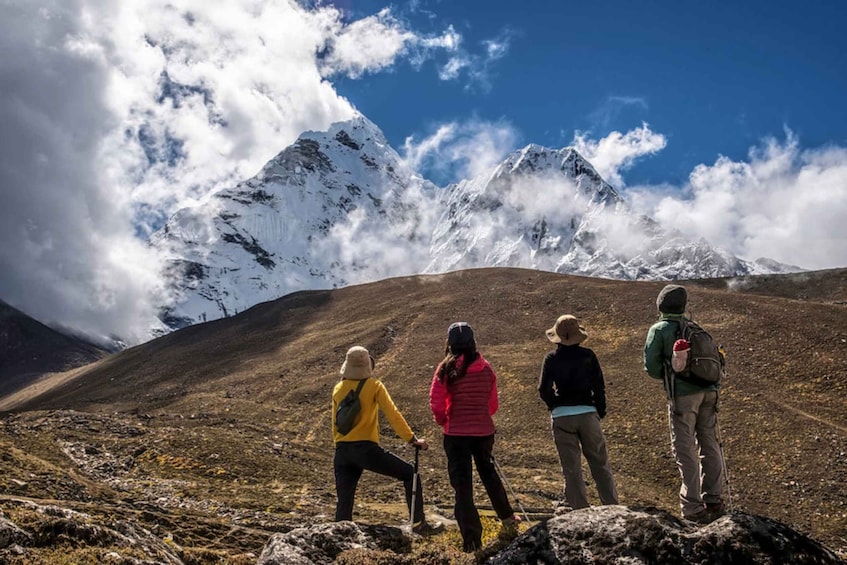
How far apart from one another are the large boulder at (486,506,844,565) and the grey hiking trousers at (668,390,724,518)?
11.4 feet

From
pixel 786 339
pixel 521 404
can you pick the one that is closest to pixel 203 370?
pixel 521 404

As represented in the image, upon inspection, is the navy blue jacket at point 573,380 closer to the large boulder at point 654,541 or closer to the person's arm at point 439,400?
the person's arm at point 439,400

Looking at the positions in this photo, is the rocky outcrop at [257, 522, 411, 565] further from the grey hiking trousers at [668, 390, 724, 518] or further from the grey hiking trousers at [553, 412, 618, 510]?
the grey hiking trousers at [668, 390, 724, 518]

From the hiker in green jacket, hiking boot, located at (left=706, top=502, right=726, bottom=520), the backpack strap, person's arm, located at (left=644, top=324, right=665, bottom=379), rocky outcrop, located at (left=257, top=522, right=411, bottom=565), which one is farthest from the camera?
the backpack strap

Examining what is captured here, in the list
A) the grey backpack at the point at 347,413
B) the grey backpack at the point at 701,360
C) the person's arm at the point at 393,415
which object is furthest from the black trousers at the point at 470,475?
the grey backpack at the point at 701,360

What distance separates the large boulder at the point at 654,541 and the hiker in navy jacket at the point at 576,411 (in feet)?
10.2

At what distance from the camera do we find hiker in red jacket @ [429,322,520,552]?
8.03 m

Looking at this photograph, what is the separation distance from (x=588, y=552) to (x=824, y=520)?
18523 mm

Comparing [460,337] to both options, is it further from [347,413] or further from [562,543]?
[562,543]

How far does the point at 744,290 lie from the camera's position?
201ft

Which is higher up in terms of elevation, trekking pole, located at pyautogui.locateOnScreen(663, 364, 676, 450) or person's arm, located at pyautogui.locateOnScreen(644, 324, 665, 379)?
person's arm, located at pyautogui.locateOnScreen(644, 324, 665, 379)

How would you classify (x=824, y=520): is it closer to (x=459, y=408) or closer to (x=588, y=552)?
(x=459, y=408)

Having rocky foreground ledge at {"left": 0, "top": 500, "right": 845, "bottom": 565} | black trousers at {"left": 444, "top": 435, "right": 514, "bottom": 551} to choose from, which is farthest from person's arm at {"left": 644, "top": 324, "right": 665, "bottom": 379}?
rocky foreground ledge at {"left": 0, "top": 500, "right": 845, "bottom": 565}

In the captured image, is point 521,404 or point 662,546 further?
point 521,404
